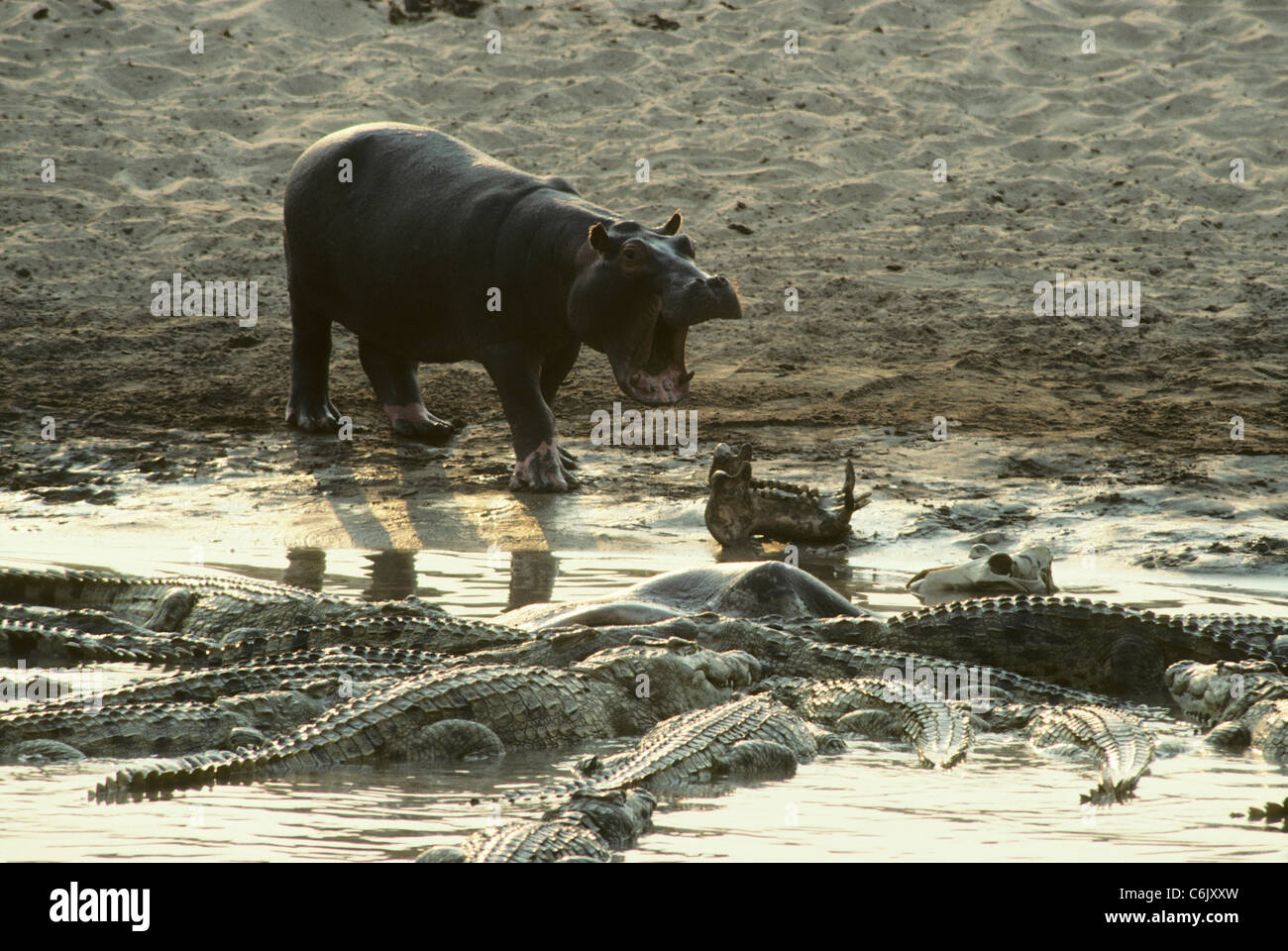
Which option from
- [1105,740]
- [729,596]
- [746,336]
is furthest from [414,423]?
[1105,740]

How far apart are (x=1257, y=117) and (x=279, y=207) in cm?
842

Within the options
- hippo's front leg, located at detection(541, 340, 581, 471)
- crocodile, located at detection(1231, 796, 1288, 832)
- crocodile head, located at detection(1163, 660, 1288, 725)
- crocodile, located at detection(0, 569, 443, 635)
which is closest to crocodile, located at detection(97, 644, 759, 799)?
crocodile, located at detection(0, 569, 443, 635)

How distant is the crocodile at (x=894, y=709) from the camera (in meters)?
4.57

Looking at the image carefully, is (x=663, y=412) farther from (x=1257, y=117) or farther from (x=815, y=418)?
(x=1257, y=117)

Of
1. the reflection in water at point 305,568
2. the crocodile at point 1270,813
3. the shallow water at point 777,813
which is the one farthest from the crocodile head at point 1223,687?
the reflection in water at point 305,568

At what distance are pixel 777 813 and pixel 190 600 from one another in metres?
3.06

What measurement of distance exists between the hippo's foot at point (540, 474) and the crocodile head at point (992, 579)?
2316mm

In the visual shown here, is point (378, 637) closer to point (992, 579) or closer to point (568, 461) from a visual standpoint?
point (992, 579)

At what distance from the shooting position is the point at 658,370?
8094 mm

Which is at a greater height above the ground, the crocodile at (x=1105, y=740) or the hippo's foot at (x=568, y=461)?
the hippo's foot at (x=568, y=461)

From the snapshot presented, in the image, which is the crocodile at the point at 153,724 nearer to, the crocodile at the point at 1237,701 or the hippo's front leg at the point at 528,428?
the crocodile at the point at 1237,701

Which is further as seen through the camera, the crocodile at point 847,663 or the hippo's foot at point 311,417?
the hippo's foot at point 311,417

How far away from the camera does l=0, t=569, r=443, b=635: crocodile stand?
235 inches

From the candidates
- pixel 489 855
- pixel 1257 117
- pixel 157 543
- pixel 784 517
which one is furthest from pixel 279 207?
pixel 489 855
